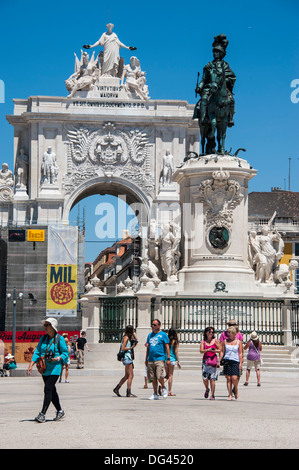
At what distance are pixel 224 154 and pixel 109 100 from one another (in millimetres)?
42224

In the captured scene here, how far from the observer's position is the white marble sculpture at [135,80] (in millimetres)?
71750

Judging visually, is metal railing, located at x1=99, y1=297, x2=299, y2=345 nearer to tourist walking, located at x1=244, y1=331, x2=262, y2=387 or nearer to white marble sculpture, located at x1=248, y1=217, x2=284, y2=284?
white marble sculpture, located at x1=248, y1=217, x2=284, y2=284

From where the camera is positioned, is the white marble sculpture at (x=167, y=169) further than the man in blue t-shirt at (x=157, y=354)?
Yes

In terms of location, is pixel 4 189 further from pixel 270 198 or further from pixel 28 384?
pixel 28 384

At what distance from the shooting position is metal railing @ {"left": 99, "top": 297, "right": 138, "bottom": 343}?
29.1 metres

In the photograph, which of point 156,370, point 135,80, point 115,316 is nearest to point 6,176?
point 135,80

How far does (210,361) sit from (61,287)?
1927 inches

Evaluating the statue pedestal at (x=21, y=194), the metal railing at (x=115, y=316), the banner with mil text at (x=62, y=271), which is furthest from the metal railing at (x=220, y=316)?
the statue pedestal at (x=21, y=194)

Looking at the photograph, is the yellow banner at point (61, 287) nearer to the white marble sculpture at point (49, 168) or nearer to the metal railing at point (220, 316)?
the white marble sculpture at point (49, 168)

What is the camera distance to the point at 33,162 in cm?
7044

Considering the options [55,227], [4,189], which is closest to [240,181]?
[55,227]

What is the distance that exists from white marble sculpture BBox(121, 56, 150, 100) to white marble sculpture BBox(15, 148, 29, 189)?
850 centimetres

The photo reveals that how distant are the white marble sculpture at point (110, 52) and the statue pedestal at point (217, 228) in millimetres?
44103

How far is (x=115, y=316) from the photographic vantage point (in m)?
29.7
